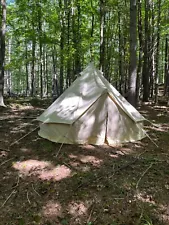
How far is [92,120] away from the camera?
5867mm

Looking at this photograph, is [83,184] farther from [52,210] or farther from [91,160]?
[91,160]

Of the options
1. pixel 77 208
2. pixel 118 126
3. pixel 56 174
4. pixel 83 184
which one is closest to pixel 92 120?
pixel 118 126

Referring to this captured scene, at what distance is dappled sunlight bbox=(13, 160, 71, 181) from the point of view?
14.1 feet

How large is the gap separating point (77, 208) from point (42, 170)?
1322 mm

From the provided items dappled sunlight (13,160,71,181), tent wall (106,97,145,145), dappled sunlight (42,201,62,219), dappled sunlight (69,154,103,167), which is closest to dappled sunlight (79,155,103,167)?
dappled sunlight (69,154,103,167)

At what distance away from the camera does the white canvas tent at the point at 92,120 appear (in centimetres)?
577

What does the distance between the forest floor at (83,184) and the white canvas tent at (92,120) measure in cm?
27

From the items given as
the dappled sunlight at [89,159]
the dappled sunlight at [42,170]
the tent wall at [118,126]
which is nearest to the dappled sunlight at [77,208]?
the dappled sunlight at [42,170]

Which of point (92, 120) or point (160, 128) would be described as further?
point (160, 128)

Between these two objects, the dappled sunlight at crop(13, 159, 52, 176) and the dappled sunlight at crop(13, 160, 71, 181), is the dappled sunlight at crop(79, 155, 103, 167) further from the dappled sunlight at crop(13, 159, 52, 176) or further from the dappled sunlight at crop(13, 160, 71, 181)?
the dappled sunlight at crop(13, 159, 52, 176)

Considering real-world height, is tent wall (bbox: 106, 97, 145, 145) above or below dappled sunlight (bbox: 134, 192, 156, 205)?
above

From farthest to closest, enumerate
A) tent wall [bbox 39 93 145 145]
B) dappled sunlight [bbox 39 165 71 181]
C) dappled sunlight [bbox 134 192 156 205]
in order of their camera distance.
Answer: tent wall [bbox 39 93 145 145], dappled sunlight [bbox 39 165 71 181], dappled sunlight [bbox 134 192 156 205]

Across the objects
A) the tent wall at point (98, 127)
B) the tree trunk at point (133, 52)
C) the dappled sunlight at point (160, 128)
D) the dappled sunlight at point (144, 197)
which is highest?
the tree trunk at point (133, 52)

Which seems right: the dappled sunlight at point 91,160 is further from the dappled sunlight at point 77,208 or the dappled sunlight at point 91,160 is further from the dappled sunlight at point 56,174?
the dappled sunlight at point 77,208
